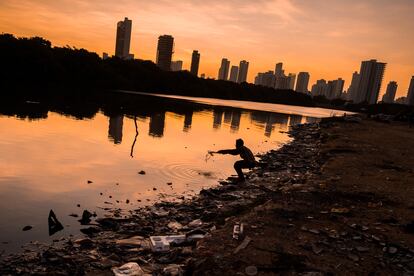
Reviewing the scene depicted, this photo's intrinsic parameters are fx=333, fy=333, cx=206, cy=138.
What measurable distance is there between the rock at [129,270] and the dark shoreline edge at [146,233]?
0.79ft

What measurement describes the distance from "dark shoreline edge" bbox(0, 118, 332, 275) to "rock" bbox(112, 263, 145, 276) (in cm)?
24

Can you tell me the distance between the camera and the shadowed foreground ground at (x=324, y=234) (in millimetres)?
6297

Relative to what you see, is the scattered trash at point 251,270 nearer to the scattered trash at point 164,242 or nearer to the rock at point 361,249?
the scattered trash at point 164,242

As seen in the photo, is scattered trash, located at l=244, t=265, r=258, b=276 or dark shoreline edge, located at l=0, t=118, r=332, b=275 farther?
dark shoreline edge, located at l=0, t=118, r=332, b=275

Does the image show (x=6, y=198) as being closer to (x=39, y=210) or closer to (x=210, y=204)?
(x=39, y=210)

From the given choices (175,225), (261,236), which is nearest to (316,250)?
(261,236)

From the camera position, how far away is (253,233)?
768cm

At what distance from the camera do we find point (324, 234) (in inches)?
312

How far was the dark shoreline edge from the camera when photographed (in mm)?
6449

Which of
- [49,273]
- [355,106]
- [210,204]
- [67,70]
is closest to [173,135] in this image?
[210,204]

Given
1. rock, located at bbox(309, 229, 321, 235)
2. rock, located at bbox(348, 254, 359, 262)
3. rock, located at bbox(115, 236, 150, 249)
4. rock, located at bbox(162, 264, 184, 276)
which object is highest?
rock, located at bbox(348, 254, 359, 262)

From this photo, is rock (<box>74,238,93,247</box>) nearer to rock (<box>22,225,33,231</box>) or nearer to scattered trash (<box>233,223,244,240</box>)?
rock (<box>22,225,33,231</box>)

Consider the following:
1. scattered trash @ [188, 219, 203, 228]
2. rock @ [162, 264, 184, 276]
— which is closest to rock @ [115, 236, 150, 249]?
rock @ [162, 264, 184, 276]

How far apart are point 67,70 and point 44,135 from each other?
7913cm
